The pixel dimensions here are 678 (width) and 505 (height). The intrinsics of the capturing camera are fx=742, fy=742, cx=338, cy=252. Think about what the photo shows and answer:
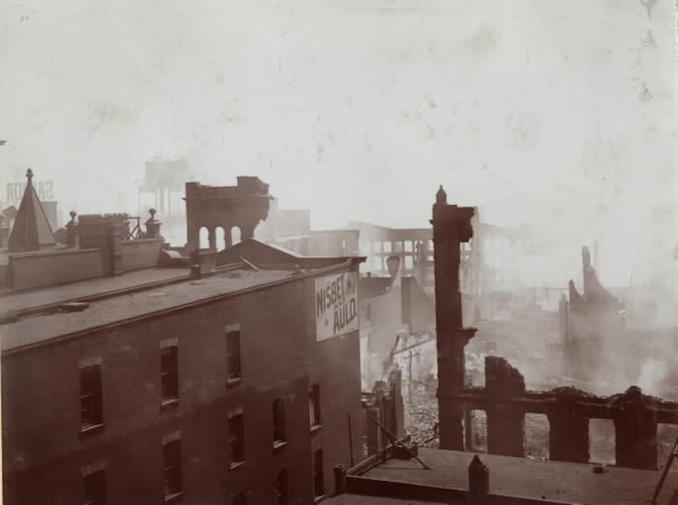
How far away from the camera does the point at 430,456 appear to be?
21.4 m

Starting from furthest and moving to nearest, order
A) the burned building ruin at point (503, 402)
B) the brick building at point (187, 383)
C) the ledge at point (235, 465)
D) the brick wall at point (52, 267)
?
the burned building ruin at point (503, 402)
the brick wall at point (52, 267)
the ledge at point (235, 465)
the brick building at point (187, 383)

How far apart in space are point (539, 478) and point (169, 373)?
31.8ft

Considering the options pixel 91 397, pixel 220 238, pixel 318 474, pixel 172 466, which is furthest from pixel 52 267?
pixel 318 474

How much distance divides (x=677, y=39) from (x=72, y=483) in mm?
14476

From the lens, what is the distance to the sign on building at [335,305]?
84.9ft

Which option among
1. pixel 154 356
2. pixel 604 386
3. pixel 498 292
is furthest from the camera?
pixel 498 292

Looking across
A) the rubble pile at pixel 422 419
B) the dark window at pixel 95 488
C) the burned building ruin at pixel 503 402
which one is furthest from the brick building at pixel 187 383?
the rubble pile at pixel 422 419

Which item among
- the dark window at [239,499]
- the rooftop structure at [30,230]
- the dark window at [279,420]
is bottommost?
the dark window at [239,499]

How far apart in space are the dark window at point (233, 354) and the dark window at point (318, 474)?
5919 millimetres

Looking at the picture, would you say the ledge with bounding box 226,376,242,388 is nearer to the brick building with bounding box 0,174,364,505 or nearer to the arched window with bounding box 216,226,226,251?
the brick building with bounding box 0,174,364,505

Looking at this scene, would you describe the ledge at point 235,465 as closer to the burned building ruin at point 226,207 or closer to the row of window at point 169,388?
the row of window at point 169,388

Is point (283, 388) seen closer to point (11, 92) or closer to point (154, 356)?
point (154, 356)

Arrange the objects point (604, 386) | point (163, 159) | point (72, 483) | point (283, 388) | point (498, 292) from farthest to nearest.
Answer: point (498, 292) < point (604, 386) < point (283, 388) < point (163, 159) < point (72, 483)

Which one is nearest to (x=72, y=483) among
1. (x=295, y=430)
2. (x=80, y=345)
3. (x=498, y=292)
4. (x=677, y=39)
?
(x=80, y=345)
